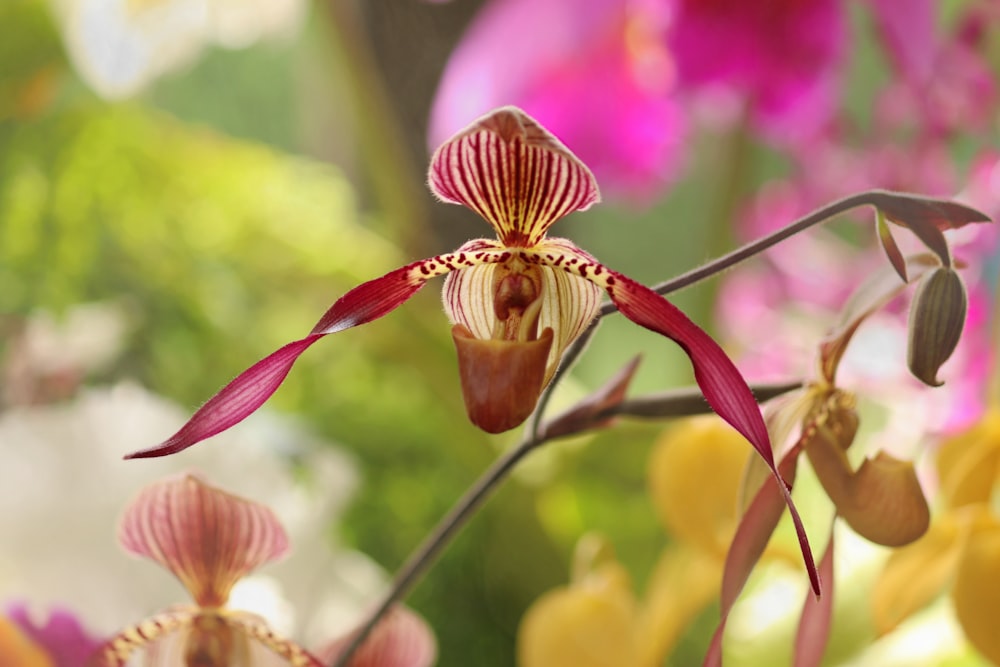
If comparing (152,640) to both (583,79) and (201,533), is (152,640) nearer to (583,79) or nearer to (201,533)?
(201,533)

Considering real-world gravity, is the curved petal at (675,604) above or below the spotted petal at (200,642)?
above

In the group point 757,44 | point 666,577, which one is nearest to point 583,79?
point 757,44

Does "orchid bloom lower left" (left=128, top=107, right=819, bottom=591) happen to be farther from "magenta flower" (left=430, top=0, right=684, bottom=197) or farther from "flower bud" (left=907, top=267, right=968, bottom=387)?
"magenta flower" (left=430, top=0, right=684, bottom=197)

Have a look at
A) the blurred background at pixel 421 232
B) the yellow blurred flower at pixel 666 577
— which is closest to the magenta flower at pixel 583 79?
the blurred background at pixel 421 232

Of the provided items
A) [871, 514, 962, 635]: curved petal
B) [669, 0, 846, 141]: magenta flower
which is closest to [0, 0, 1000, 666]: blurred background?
[669, 0, 846, 141]: magenta flower

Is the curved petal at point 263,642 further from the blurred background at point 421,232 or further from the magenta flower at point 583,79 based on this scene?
the magenta flower at point 583,79

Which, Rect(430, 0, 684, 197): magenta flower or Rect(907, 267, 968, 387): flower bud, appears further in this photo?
Rect(430, 0, 684, 197): magenta flower
